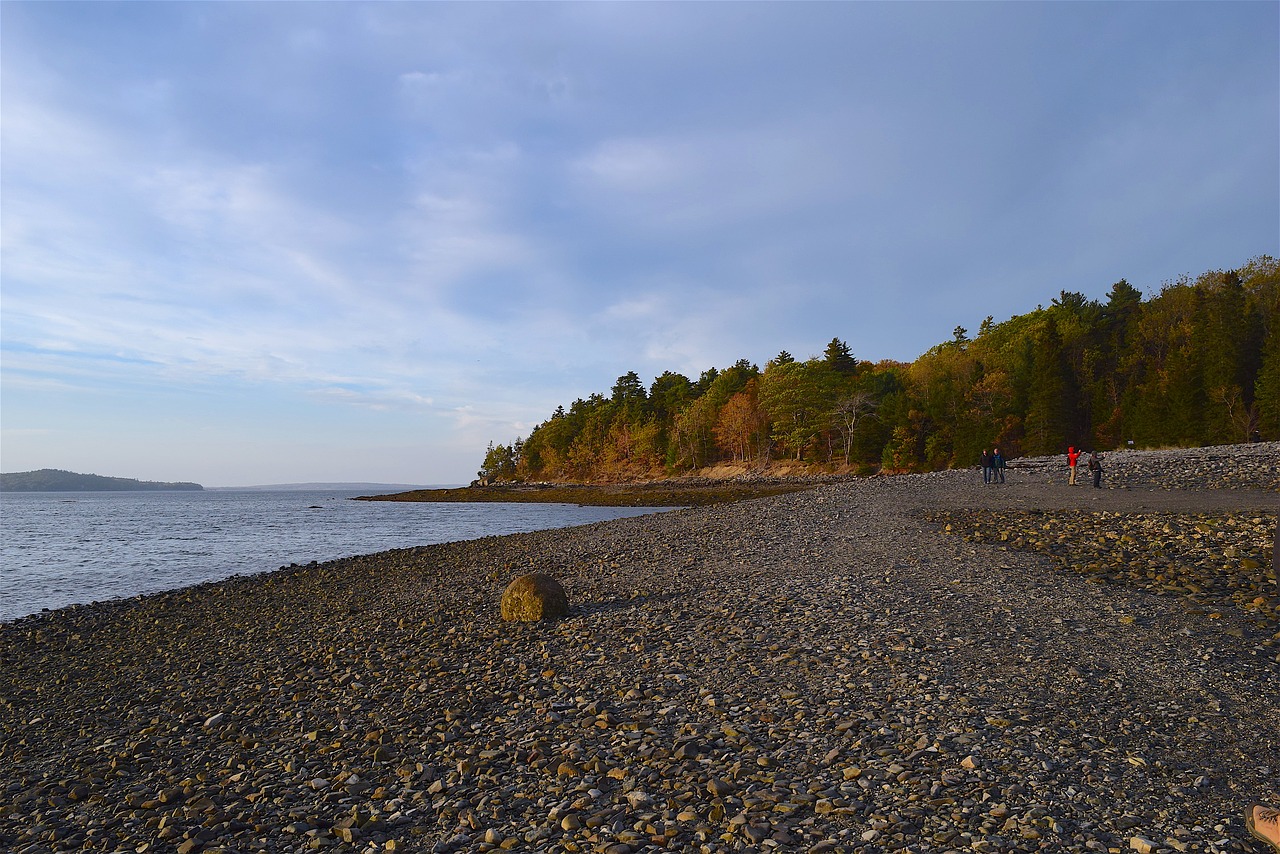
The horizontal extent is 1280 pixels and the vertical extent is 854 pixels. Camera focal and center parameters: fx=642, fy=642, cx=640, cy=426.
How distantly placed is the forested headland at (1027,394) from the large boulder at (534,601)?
200ft

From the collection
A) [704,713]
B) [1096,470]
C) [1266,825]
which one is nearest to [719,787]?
[704,713]

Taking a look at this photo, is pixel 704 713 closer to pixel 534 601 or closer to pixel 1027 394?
pixel 534 601

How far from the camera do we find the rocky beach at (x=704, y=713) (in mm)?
5484

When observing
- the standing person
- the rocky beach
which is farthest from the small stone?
the standing person

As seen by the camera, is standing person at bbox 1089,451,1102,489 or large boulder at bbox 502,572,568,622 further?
standing person at bbox 1089,451,1102,489

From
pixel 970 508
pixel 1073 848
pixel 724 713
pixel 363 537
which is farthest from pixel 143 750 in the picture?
pixel 363 537

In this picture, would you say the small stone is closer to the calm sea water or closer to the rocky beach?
the rocky beach

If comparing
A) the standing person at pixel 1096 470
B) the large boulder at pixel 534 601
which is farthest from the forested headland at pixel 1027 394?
the large boulder at pixel 534 601

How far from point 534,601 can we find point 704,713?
5945 mm

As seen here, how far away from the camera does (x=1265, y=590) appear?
11.8 metres

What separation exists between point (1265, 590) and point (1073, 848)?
1088cm

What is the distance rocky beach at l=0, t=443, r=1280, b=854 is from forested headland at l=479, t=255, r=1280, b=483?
49.2 metres

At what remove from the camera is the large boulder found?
12.9 metres

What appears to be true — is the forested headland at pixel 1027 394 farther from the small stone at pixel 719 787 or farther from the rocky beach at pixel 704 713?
the small stone at pixel 719 787
